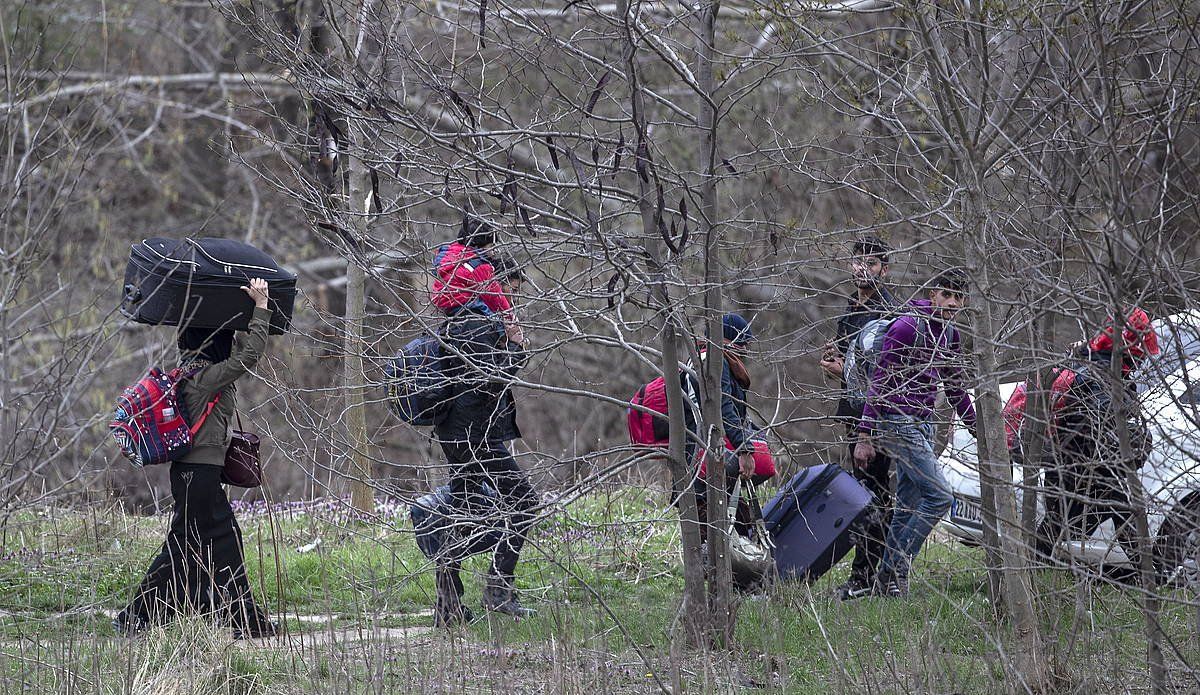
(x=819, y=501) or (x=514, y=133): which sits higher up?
(x=514, y=133)

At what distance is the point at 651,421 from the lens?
6441 millimetres

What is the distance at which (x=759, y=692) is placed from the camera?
5.17 metres

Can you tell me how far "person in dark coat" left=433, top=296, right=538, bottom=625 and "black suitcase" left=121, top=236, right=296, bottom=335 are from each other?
0.87m

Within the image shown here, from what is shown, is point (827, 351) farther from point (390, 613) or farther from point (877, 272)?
point (390, 613)

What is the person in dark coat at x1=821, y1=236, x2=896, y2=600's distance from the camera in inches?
211

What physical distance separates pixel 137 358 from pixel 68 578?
30.9ft

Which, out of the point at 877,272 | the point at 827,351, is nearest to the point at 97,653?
the point at 827,351

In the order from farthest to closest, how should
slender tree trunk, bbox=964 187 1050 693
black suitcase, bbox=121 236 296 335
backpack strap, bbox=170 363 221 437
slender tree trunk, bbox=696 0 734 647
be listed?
backpack strap, bbox=170 363 221 437 → black suitcase, bbox=121 236 296 335 → slender tree trunk, bbox=696 0 734 647 → slender tree trunk, bbox=964 187 1050 693

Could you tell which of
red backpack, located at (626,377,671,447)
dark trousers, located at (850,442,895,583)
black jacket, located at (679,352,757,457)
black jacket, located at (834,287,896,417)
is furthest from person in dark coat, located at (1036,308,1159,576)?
red backpack, located at (626,377,671,447)


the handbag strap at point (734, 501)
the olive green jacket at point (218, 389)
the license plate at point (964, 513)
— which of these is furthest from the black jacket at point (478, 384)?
the license plate at point (964, 513)

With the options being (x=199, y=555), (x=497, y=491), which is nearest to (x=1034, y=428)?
(x=497, y=491)

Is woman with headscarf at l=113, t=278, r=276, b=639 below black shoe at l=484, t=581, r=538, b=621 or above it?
above

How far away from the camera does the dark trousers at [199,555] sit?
6.06 meters

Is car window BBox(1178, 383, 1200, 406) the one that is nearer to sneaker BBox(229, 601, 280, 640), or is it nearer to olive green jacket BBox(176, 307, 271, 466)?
olive green jacket BBox(176, 307, 271, 466)
